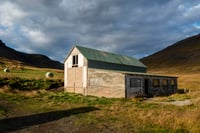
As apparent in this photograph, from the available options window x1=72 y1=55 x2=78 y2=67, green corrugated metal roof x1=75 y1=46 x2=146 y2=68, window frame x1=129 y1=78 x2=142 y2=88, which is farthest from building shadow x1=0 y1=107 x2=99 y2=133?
window x1=72 y1=55 x2=78 y2=67

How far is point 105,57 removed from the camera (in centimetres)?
3688

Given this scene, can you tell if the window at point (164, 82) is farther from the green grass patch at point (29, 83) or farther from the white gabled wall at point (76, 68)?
the green grass patch at point (29, 83)

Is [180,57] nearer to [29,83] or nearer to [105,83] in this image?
[29,83]

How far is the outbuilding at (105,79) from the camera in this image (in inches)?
1128

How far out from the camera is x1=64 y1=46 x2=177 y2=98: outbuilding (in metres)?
28.7

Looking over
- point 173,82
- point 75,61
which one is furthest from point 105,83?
point 173,82

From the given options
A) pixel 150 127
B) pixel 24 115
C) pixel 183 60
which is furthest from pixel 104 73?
pixel 183 60

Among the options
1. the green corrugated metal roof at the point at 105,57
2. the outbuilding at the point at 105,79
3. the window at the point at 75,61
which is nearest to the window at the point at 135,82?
the outbuilding at the point at 105,79

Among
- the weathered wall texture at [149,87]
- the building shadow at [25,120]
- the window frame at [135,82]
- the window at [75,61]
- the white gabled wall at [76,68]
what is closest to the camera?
the building shadow at [25,120]

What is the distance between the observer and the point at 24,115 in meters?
15.0

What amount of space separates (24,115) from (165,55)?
417ft

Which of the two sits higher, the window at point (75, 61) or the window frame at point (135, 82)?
the window at point (75, 61)

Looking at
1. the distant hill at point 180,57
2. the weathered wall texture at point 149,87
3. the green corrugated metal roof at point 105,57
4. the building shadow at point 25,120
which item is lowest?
the building shadow at point 25,120

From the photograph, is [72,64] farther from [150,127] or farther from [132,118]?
[150,127]
